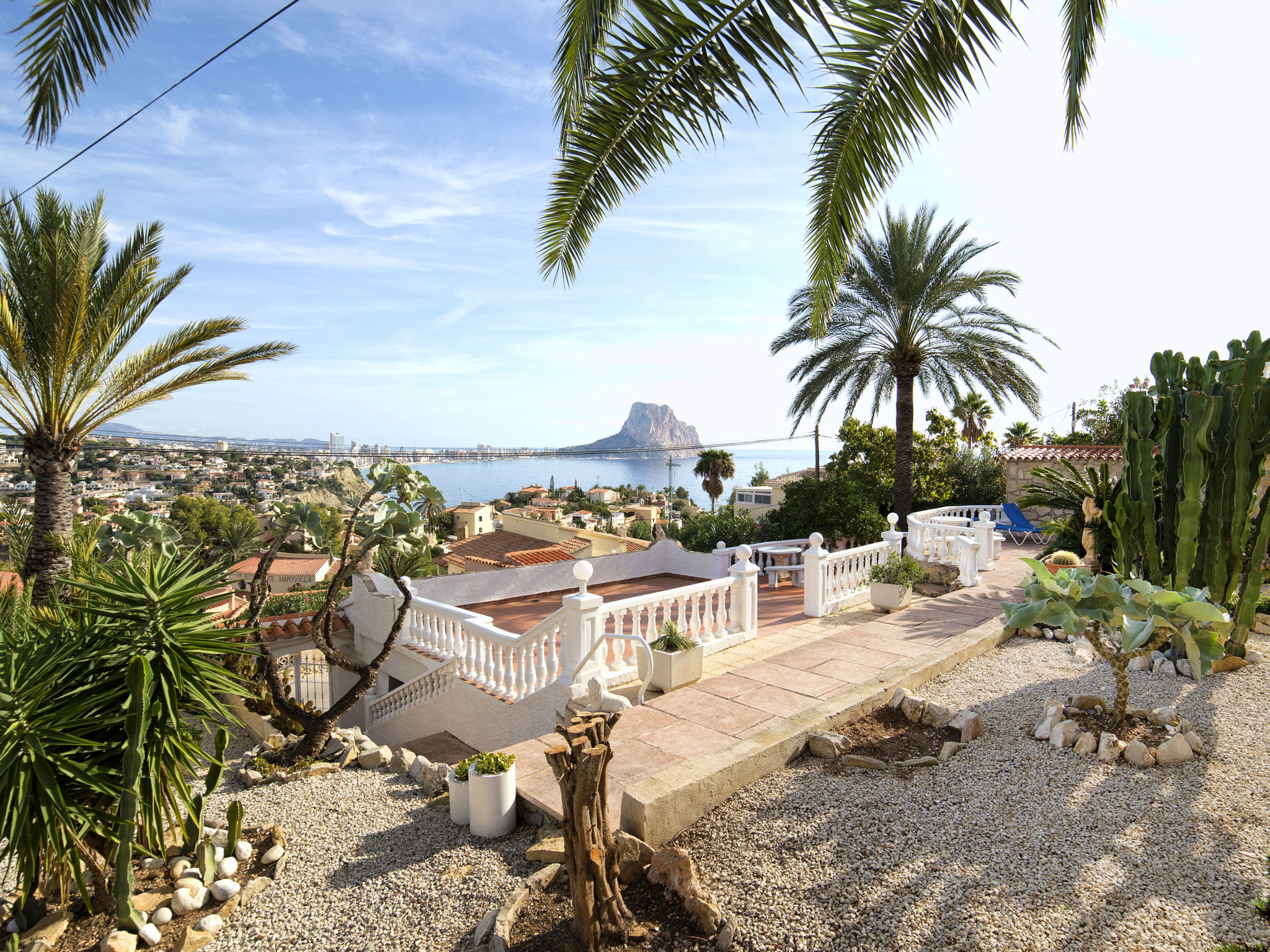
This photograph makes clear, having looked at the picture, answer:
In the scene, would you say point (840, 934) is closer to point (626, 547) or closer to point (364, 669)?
point (364, 669)

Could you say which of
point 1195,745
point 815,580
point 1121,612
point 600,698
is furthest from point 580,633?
point 1195,745

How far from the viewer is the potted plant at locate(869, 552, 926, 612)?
898 cm

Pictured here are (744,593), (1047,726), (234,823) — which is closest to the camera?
(234,823)

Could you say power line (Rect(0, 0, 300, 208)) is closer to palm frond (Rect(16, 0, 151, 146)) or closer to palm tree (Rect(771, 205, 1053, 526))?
palm frond (Rect(16, 0, 151, 146))

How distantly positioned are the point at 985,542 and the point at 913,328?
5374mm

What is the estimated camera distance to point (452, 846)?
3.80 meters

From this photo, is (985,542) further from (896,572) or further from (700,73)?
(700,73)

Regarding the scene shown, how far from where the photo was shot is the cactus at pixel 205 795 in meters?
3.34

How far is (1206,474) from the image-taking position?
19.8 ft

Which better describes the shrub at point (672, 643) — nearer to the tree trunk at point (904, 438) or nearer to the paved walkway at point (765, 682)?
the paved walkway at point (765, 682)

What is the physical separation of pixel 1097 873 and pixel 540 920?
2.43 meters

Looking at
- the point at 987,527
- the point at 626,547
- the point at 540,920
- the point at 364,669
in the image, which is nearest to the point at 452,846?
the point at 540,920

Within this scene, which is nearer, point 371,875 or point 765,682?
point 371,875

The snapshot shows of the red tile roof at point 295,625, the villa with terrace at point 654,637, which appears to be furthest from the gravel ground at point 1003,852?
the red tile roof at point 295,625
